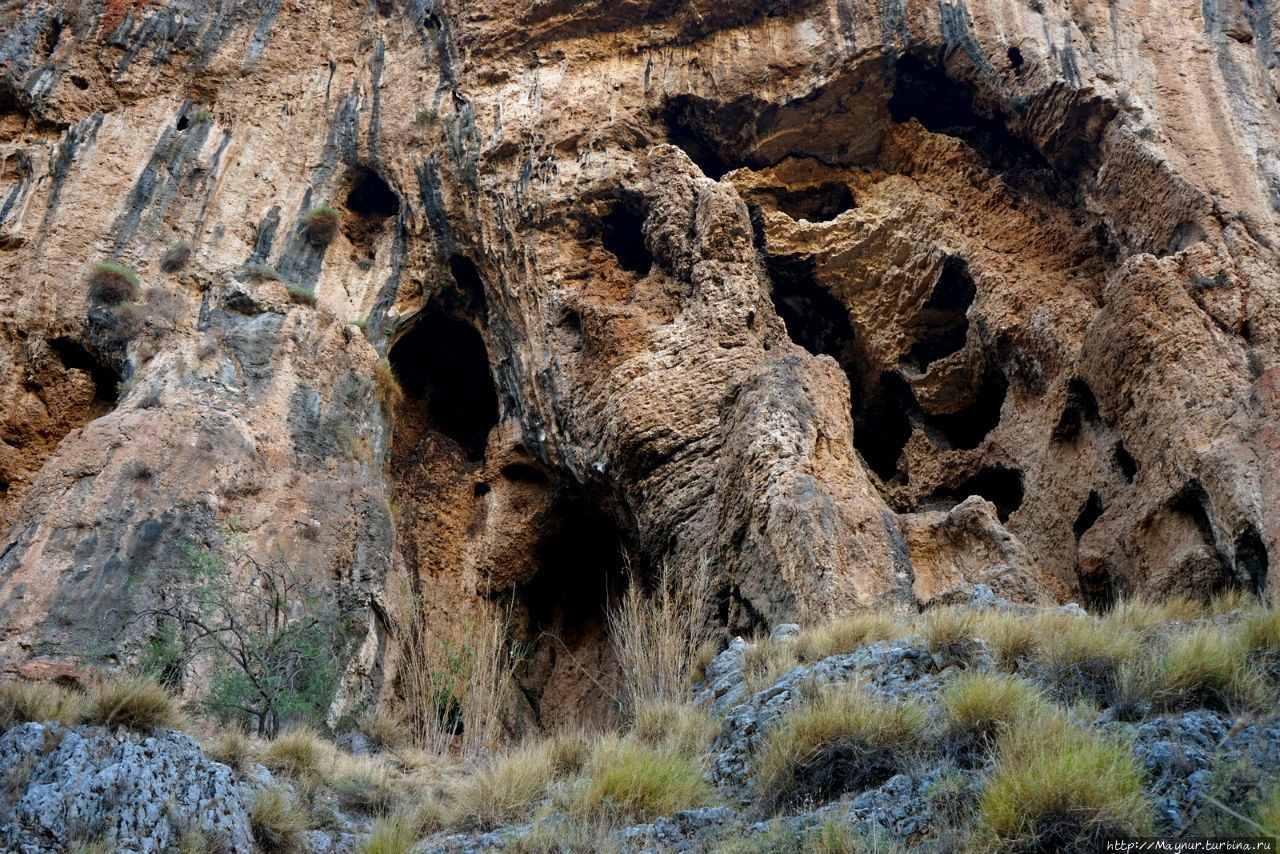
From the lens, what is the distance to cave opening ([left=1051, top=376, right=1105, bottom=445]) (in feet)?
38.9

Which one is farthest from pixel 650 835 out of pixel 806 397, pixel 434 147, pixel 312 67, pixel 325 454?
pixel 312 67

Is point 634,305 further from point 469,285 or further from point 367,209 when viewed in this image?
point 367,209

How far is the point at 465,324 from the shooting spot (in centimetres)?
1620

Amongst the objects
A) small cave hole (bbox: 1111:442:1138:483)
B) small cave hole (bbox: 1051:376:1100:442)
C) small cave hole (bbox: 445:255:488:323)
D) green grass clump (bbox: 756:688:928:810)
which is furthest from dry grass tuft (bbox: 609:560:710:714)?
small cave hole (bbox: 445:255:488:323)

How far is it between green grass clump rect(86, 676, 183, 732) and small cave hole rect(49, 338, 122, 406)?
31.2 ft

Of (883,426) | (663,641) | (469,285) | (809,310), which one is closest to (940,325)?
(883,426)

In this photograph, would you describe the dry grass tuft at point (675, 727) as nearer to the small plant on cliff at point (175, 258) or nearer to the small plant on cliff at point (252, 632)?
the small plant on cliff at point (252, 632)

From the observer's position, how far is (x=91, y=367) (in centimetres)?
1397

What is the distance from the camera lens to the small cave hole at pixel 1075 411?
11.9 m

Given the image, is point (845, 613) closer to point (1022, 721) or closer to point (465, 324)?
point (1022, 721)

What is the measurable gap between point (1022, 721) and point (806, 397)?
603 cm

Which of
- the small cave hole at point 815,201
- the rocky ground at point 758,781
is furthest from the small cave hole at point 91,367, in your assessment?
the small cave hole at point 815,201

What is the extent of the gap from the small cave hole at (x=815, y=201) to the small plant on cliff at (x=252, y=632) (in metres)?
9.96

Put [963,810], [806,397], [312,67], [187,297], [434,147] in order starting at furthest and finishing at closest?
[312,67] → [434,147] → [187,297] → [806,397] → [963,810]
